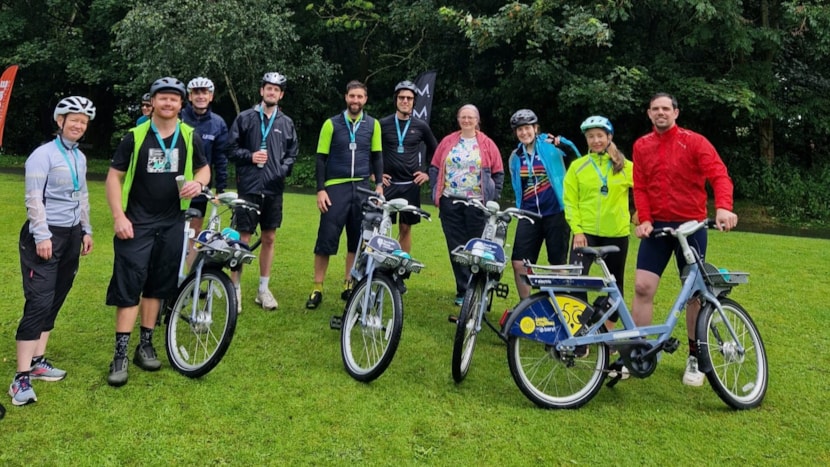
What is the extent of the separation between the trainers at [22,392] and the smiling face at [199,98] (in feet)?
8.64

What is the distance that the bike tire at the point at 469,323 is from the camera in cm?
363

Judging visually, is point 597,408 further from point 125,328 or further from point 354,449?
point 125,328

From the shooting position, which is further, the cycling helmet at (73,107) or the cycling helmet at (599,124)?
the cycling helmet at (599,124)

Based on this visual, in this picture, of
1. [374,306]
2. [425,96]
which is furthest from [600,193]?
[425,96]

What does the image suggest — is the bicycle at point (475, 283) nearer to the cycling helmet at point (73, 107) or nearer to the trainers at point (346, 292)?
the trainers at point (346, 292)

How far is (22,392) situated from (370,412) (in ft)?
6.22

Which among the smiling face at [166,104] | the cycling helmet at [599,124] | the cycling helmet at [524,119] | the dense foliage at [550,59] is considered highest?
the dense foliage at [550,59]

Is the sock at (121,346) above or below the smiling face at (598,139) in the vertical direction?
below

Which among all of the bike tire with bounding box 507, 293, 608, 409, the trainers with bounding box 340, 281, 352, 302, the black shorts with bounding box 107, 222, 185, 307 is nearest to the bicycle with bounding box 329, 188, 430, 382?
the bike tire with bounding box 507, 293, 608, 409

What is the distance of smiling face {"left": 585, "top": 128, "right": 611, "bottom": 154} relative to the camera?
4.11m

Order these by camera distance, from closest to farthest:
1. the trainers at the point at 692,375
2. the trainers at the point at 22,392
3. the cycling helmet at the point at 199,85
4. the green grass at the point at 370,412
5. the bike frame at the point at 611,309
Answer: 1. the green grass at the point at 370,412
2. the trainers at the point at 22,392
3. the bike frame at the point at 611,309
4. the trainers at the point at 692,375
5. the cycling helmet at the point at 199,85

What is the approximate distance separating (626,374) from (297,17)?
73.3 ft

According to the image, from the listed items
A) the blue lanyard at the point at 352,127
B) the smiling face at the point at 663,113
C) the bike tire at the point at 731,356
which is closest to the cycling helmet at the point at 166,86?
the blue lanyard at the point at 352,127

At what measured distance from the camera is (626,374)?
3.79 m
